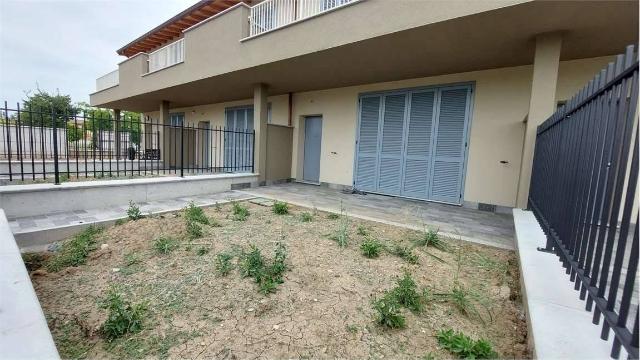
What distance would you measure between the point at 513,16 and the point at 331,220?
4.03 meters

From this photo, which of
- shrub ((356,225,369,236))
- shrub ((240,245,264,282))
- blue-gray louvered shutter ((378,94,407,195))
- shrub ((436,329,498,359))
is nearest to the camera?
shrub ((436,329,498,359))

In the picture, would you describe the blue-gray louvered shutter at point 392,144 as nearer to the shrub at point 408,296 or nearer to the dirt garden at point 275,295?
the dirt garden at point 275,295

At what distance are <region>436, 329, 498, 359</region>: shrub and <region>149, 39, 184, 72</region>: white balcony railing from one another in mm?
10122

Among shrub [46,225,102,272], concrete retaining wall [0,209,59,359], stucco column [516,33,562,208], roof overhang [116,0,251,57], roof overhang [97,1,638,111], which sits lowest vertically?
shrub [46,225,102,272]

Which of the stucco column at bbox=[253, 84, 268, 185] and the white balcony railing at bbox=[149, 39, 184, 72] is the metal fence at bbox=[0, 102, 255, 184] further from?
the white balcony railing at bbox=[149, 39, 184, 72]

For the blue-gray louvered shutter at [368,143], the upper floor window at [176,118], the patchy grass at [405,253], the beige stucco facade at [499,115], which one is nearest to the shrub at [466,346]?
the patchy grass at [405,253]

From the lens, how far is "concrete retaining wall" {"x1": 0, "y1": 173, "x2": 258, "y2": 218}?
4254 millimetres

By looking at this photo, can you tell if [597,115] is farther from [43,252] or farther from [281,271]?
[43,252]

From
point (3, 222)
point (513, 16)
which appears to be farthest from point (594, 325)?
point (3, 222)

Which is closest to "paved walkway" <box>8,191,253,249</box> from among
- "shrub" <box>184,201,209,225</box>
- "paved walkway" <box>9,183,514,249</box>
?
"paved walkway" <box>9,183,514,249</box>

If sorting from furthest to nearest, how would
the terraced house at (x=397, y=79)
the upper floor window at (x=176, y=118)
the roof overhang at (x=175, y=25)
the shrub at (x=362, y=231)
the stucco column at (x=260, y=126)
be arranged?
1. the upper floor window at (x=176, y=118)
2. the roof overhang at (x=175, y=25)
3. the stucco column at (x=260, y=126)
4. the terraced house at (x=397, y=79)
5. the shrub at (x=362, y=231)

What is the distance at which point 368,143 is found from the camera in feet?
26.2

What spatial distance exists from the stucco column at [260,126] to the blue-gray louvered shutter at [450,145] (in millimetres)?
4950

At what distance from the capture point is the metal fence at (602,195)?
48.0 inches
